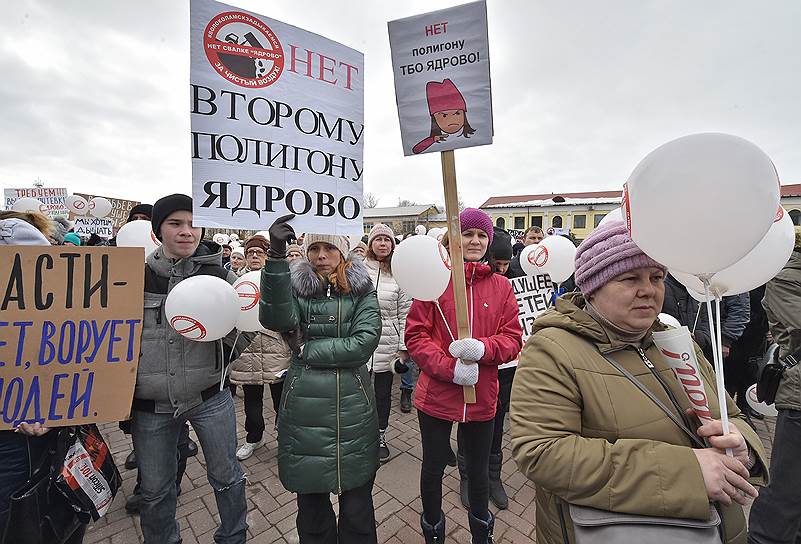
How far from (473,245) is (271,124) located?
1.53 meters

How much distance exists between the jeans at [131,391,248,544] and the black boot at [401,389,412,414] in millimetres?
2649

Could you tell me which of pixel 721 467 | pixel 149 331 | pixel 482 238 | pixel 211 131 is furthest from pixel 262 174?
pixel 721 467

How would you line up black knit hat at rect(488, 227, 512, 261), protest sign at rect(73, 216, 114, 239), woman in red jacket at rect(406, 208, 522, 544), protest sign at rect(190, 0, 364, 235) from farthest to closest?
protest sign at rect(73, 216, 114, 239), black knit hat at rect(488, 227, 512, 261), woman in red jacket at rect(406, 208, 522, 544), protest sign at rect(190, 0, 364, 235)

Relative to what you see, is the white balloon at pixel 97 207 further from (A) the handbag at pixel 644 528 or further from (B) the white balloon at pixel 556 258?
(A) the handbag at pixel 644 528

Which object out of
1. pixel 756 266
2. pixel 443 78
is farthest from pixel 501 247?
pixel 756 266

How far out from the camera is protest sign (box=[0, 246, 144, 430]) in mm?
1698

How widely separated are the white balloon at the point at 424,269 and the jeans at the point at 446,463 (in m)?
0.85

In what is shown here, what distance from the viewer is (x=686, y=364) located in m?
1.21

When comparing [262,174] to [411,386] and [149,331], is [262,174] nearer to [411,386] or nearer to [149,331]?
[149,331]

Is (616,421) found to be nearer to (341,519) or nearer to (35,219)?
(341,519)

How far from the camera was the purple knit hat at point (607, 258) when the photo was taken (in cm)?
129

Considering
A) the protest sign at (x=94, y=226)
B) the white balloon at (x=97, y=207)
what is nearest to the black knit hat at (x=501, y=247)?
the protest sign at (x=94, y=226)

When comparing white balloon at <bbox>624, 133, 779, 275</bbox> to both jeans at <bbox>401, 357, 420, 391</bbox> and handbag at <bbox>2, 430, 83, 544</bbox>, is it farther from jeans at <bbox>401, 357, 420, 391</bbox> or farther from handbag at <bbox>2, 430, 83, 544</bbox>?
jeans at <bbox>401, 357, 420, 391</bbox>

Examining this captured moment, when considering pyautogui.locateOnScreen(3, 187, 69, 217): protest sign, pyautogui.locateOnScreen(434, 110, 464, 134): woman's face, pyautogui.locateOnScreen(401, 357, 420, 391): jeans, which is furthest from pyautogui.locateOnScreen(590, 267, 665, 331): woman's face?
pyautogui.locateOnScreen(3, 187, 69, 217): protest sign
